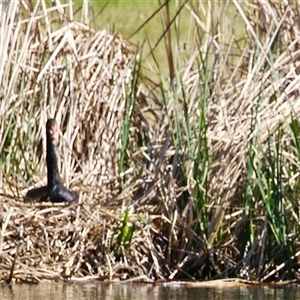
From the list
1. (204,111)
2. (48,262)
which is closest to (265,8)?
(204,111)

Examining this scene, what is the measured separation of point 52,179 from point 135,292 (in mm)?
1308

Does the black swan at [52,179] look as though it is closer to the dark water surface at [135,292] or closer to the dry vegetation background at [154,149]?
the dry vegetation background at [154,149]

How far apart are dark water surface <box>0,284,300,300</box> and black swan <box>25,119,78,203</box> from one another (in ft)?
2.98

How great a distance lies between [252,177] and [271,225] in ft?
1.14

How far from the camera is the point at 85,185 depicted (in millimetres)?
8352

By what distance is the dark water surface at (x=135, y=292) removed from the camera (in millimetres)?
6777

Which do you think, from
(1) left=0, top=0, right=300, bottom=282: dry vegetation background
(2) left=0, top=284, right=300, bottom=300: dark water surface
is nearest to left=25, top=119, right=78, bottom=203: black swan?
(1) left=0, top=0, right=300, bottom=282: dry vegetation background

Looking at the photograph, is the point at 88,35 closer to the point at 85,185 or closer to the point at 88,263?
the point at 85,185

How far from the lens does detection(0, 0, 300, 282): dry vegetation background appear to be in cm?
750

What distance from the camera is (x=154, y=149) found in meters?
8.22

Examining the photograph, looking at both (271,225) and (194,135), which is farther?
(194,135)

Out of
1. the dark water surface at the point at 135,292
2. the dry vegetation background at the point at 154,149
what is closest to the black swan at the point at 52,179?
the dry vegetation background at the point at 154,149

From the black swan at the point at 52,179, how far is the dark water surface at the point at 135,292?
908 millimetres

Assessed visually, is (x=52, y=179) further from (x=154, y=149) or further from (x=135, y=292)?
(x=135, y=292)
